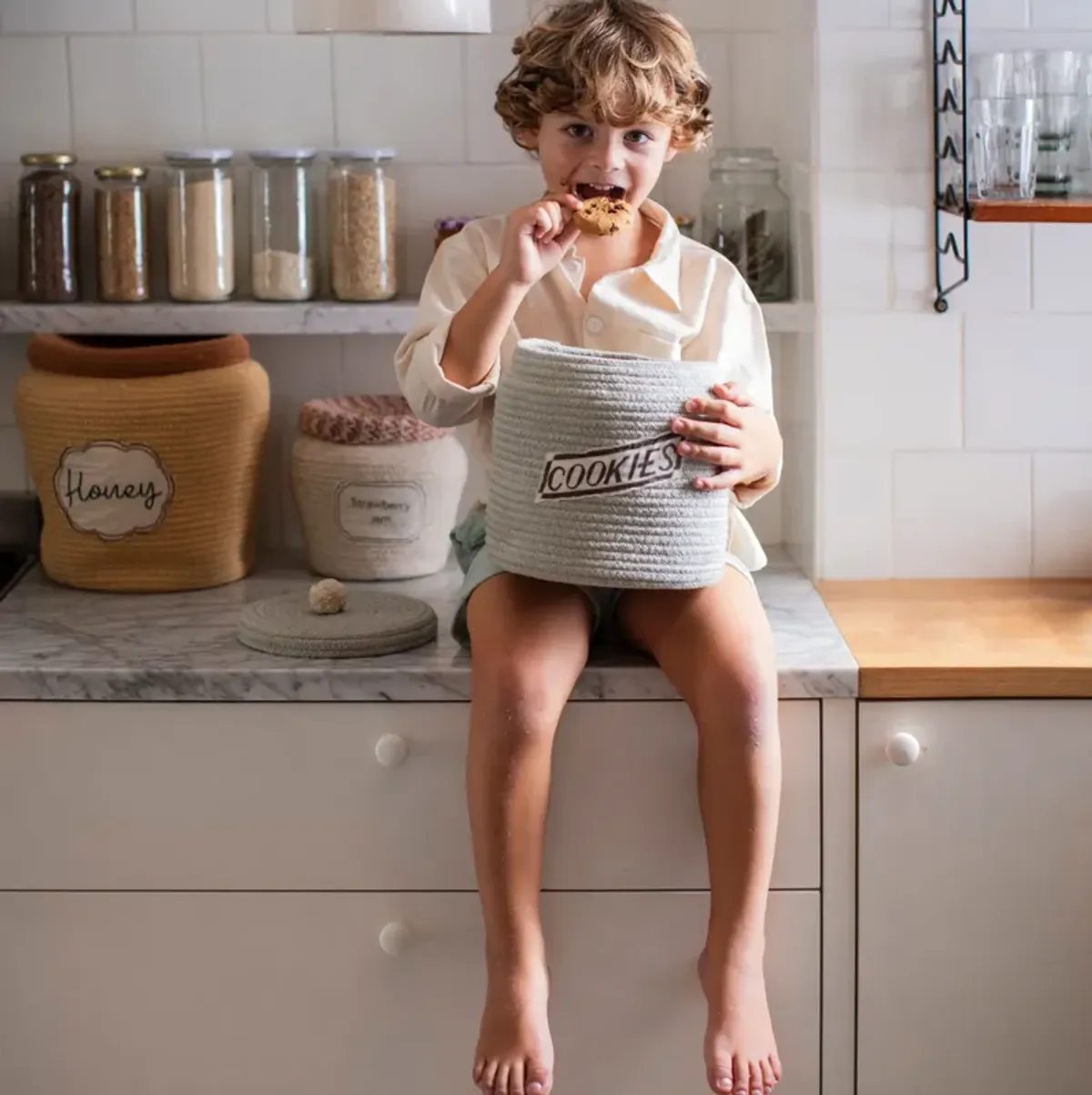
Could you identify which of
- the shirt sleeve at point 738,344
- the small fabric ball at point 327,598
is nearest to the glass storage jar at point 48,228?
A: the small fabric ball at point 327,598

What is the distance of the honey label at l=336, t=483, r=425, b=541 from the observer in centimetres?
221

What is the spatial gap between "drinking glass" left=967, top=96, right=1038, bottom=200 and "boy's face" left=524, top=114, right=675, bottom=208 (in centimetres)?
36

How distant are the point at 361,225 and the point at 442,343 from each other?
1.45ft

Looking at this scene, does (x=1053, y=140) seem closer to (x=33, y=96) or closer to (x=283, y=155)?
(x=283, y=155)

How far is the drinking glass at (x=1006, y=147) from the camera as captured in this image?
6.41 ft

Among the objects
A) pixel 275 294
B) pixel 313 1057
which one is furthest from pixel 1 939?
pixel 275 294

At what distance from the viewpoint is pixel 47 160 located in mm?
2203

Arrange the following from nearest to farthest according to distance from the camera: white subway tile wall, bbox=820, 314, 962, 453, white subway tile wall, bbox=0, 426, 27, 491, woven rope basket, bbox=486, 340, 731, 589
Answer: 1. woven rope basket, bbox=486, 340, 731, 589
2. white subway tile wall, bbox=820, 314, 962, 453
3. white subway tile wall, bbox=0, 426, 27, 491

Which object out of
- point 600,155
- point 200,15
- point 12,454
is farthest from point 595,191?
point 12,454

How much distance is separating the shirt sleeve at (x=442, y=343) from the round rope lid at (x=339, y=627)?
0.74ft

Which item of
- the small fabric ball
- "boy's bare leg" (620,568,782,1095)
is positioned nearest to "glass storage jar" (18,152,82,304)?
the small fabric ball

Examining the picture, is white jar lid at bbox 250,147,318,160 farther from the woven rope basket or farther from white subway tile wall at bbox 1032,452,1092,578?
white subway tile wall at bbox 1032,452,1092,578

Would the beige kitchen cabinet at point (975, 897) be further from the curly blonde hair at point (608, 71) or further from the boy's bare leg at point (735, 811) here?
the curly blonde hair at point (608, 71)

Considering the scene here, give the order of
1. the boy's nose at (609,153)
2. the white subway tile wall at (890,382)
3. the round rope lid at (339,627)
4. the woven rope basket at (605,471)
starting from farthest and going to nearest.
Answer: the white subway tile wall at (890,382) < the round rope lid at (339,627) < the boy's nose at (609,153) < the woven rope basket at (605,471)
